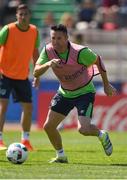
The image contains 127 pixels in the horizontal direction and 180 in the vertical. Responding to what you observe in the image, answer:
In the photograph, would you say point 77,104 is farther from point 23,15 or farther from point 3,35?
point 3,35

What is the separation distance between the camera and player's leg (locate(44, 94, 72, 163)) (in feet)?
→ 38.8

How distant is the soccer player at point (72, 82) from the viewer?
11492 mm

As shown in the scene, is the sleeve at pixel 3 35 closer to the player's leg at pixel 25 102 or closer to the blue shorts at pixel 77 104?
the player's leg at pixel 25 102

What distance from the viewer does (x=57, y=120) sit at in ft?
38.9

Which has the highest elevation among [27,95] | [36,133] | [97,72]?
[97,72]

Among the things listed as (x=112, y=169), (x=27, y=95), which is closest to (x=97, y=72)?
(x=112, y=169)

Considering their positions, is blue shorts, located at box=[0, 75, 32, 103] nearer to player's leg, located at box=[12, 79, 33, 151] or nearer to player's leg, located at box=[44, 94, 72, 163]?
player's leg, located at box=[12, 79, 33, 151]

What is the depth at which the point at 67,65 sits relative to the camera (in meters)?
11.6

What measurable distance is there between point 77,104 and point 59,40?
47.8 inches

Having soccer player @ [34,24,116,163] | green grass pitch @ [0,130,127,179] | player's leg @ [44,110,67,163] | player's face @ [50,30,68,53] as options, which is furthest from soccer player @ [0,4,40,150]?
player's face @ [50,30,68,53]

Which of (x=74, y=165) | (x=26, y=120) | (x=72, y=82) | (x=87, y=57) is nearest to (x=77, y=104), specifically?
(x=72, y=82)

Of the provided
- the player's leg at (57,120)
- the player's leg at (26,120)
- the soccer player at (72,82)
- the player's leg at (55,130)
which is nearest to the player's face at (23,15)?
the player's leg at (26,120)

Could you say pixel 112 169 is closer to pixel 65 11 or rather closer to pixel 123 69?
pixel 123 69

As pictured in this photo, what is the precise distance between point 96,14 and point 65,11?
1.76m
